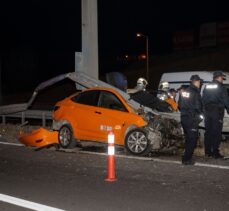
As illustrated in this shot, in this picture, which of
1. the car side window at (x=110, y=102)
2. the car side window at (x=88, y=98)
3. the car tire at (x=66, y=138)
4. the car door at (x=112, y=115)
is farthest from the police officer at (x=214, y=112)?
the car tire at (x=66, y=138)

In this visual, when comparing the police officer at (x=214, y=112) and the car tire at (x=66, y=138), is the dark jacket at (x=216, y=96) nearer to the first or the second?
the police officer at (x=214, y=112)

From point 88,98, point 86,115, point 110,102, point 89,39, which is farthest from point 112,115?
point 89,39

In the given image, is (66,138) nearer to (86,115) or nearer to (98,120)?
(86,115)

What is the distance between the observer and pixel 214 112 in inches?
429

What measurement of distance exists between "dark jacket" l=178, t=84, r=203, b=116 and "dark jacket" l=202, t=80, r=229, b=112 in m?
0.61

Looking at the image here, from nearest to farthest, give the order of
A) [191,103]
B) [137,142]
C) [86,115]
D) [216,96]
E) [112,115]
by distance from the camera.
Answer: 1. [191,103]
2. [216,96]
3. [137,142]
4. [112,115]
5. [86,115]

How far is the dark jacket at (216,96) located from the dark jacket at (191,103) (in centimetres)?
61

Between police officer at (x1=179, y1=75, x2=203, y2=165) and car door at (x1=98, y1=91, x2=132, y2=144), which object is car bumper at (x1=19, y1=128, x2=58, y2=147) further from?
police officer at (x1=179, y1=75, x2=203, y2=165)

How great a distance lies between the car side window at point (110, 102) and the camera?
1187 centimetres

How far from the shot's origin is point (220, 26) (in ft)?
244

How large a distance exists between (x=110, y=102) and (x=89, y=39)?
4.25 meters

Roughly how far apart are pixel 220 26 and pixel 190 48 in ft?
29.2

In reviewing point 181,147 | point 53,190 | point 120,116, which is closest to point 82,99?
point 120,116

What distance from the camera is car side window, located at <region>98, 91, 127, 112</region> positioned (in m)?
11.9
